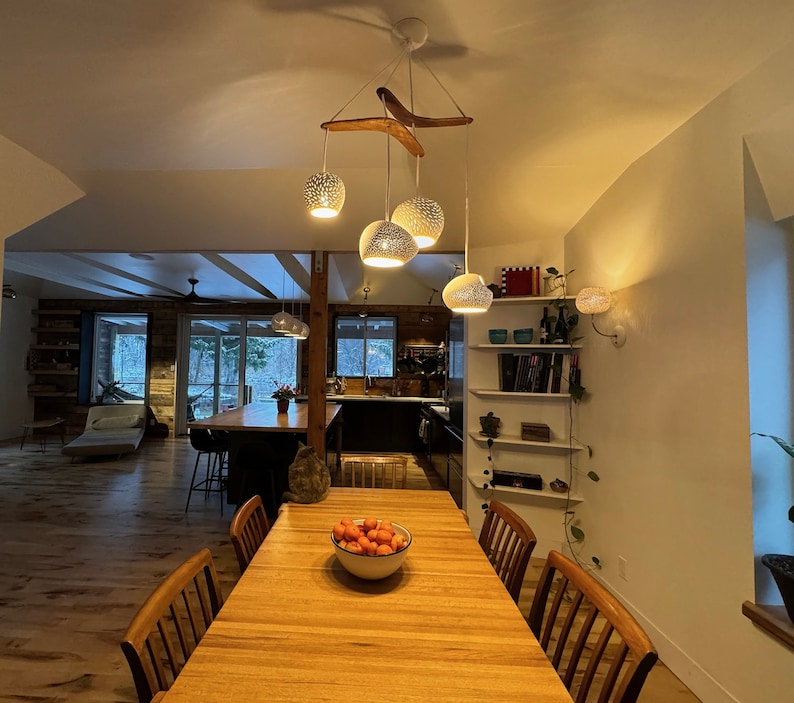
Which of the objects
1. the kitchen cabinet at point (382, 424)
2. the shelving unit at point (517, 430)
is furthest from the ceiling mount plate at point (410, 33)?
the kitchen cabinet at point (382, 424)

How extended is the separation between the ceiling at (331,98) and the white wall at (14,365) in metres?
5.39

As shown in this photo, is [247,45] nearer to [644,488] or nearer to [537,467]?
[644,488]

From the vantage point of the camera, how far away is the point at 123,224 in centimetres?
292

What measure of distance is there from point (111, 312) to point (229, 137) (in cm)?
710

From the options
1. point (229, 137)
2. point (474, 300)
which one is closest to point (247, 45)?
point (229, 137)

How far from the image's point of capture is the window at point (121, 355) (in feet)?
24.2

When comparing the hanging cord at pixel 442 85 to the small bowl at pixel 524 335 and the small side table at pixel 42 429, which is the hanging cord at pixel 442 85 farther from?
the small side table at pixel 42 429

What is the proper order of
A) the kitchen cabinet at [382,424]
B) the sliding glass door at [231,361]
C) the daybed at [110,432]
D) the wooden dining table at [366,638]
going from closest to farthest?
the wooden dining table at [366,638], the daybed at [110,432], the kitchen cabinet at [382,424], the sliding glass door at [231,361]

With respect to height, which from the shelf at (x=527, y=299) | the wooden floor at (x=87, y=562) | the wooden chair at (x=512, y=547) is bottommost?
the wooden floor at (x=87, y=562)

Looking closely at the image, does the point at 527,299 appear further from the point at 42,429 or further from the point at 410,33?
the point at 42,429

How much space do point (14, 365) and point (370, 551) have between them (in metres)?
8.43

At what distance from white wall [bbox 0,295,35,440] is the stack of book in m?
7.84

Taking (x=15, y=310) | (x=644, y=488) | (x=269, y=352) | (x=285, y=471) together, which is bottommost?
(x=285, y=471)

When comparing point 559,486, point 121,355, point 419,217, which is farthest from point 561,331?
point 121,355
